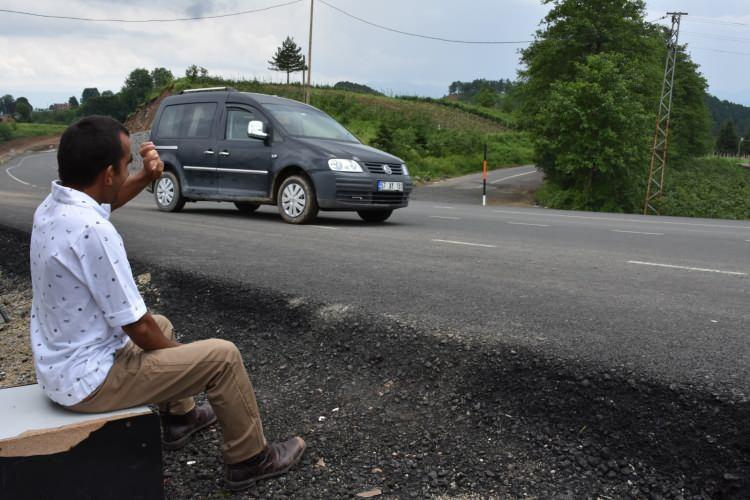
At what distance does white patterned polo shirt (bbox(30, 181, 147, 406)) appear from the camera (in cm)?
237

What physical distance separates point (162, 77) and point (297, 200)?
71.2 meters

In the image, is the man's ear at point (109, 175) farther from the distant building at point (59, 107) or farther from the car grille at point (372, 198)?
the distant building at point (59, 107)

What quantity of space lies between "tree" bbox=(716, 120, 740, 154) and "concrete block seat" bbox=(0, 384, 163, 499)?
154 metres

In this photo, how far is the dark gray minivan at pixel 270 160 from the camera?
10172 millimetres

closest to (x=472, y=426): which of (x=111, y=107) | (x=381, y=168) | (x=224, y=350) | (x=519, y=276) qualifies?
(x=224, y=350)

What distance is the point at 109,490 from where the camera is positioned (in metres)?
2.46

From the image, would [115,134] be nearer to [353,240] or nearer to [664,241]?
[353,240]

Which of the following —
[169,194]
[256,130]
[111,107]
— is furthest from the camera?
[111,107]

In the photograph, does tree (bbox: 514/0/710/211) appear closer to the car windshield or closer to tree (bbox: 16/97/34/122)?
the car windshield

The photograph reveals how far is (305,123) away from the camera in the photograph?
1100 cm

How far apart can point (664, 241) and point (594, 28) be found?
2531cm

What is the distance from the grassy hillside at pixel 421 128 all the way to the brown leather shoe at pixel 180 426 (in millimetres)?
28996

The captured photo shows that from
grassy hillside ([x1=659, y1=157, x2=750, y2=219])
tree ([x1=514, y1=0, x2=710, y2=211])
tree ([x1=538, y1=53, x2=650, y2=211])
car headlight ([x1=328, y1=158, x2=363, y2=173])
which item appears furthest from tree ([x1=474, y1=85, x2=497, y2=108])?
car headlight ([x1=328, y1=158, x2=363, y2=173])

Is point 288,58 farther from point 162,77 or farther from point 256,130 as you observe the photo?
point 256,130
